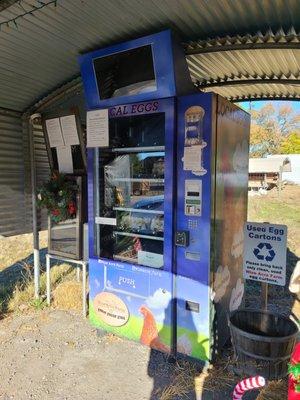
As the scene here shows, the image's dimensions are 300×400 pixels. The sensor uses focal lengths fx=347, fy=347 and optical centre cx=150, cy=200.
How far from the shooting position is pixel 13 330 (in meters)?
3.90

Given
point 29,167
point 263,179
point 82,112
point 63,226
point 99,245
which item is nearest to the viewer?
point 99,245

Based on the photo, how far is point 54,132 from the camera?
14.0ft

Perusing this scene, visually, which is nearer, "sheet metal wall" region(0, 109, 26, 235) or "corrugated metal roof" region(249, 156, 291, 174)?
"sheet metal wall" region(0, 109, 26, 235)

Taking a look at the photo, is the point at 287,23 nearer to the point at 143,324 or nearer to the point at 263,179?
the point at 143,324

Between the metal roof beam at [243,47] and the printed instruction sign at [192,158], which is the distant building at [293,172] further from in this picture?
the printed instruction sign at [192,158]

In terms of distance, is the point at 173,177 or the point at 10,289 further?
the point at 10,289

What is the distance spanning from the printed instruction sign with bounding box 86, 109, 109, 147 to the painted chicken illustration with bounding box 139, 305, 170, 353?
1726 mm

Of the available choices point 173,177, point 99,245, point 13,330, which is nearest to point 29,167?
point 99,245

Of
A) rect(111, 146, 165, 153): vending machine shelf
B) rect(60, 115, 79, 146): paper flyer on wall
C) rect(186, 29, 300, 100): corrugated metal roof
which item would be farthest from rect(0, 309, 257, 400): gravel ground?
rect(186, 29, 300, 100): corrugated metal roof

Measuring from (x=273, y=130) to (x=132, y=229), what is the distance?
36.7 meters

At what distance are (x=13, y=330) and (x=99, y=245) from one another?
1390mm

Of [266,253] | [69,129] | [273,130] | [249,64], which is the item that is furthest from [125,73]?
[273,130]

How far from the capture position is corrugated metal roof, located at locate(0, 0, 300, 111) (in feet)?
8.91

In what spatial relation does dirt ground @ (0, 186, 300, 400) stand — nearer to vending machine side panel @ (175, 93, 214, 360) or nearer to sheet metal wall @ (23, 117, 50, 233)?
vending machine side panel @ (175, 93, 214, 360)
